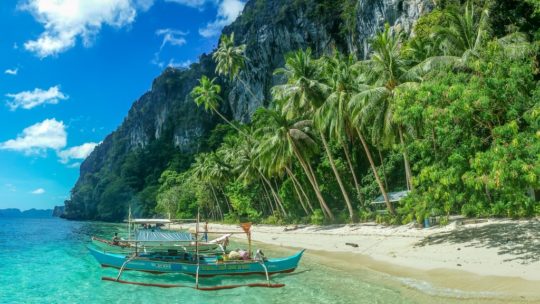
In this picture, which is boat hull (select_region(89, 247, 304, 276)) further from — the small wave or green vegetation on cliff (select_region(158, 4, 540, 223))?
green vegetation on cliff (select_region(158, 4, 540, 223))

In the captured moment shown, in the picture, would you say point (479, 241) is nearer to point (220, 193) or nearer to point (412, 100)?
point (412, 100)

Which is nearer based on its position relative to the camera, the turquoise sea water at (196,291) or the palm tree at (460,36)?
the turquoise sea water at (196,291)

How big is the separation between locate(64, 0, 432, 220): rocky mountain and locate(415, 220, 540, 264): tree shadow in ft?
53.0

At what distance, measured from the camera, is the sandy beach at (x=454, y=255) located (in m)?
12.1

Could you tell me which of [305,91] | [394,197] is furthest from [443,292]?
[305,91]

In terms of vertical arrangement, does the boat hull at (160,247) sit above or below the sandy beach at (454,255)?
above

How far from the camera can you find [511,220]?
18.6m

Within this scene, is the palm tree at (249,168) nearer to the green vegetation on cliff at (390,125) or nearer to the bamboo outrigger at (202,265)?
the green vegetation on cliff at (390,125)

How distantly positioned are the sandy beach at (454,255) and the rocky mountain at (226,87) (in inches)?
595

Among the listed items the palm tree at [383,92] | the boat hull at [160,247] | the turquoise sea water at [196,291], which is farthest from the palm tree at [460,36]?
the boat hull at [160,247]

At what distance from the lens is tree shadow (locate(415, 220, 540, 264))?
45.5 ft

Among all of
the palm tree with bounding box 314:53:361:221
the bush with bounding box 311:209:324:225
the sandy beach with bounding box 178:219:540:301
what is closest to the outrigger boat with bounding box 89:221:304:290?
the sandy beach with bounding box 178:219:540:301

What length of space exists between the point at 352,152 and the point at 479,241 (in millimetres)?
22361

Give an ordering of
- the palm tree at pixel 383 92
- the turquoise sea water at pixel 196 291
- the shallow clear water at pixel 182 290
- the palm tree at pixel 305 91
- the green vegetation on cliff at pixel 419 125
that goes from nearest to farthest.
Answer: the turquoise sea water at pixel 196 291 → the shallow clear water at pixel 182 290 → the green vegetation on cliff at pixel 419 125 → the palm tree at pixel 383 92 → the palm tree at pixel 305 91
